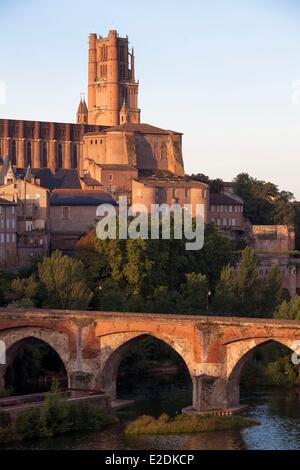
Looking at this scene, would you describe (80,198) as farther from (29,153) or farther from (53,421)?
(53,421)

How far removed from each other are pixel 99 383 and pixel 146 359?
407 inches

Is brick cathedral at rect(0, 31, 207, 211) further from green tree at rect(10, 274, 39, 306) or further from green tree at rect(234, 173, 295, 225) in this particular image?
green tree at rect(10, 274, 39, 306)

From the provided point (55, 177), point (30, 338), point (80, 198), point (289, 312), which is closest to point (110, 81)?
point (55, 177)

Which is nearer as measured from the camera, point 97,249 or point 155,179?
point 97,249

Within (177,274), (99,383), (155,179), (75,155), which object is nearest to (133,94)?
(75,155)

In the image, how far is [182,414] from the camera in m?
57.2

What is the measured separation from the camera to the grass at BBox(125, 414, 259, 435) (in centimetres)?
5412

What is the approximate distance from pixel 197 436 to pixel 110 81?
8112 centimetres

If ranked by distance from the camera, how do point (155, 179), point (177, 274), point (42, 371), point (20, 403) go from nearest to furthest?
1. point (20, 403)
2. point (42, 371)
3. point (177, 274)
4. point (155, 179)

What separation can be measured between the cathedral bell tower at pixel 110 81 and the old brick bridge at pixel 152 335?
67.9 m

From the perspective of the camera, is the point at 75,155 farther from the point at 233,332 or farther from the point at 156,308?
the point at 233,332

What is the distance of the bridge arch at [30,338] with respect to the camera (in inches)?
2446

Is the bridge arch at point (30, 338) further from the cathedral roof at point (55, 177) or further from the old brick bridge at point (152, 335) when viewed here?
the cathedral roof at point (55, 177)

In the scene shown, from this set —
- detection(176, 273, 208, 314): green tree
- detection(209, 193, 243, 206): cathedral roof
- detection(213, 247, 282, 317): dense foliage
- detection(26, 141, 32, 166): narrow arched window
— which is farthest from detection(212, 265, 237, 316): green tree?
detection(26, 141, 32, 166): narrow arched window
